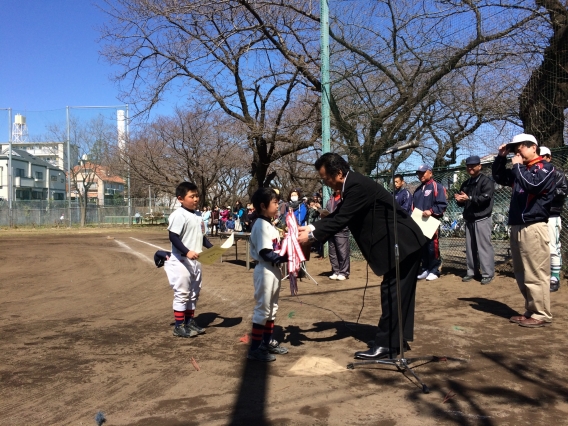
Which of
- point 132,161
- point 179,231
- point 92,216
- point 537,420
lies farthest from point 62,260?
point 92,216

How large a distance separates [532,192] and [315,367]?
10.4 ft

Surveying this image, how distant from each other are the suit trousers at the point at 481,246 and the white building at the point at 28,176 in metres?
54.2

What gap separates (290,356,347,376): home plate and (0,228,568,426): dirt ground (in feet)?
0.06

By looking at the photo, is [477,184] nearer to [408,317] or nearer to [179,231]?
[408,317]

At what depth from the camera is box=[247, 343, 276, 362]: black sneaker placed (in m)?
4.47

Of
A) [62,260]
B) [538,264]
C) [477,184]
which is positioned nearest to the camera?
[538,264]

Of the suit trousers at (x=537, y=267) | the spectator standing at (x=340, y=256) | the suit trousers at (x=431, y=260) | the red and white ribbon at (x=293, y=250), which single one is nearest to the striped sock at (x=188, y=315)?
the red and white ribbon at (x=293, y=250)

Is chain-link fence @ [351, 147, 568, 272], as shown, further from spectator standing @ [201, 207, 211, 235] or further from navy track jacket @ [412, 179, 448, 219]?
spectator standing @ [201, 207, 211, 235]

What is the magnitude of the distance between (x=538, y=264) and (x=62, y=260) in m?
12.8

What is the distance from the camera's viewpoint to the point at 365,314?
635cm

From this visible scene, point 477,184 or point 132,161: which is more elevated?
point 132,161

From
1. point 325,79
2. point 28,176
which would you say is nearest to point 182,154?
point 325,79

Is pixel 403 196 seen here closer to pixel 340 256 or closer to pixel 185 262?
pixel 340 256

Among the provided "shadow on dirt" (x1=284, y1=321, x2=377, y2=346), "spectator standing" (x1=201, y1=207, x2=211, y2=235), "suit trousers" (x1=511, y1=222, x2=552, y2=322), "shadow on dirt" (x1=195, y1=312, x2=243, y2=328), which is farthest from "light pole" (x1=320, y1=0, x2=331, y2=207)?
"suit trousers" (x1=511, y1=222, x2=552, y2=322)
